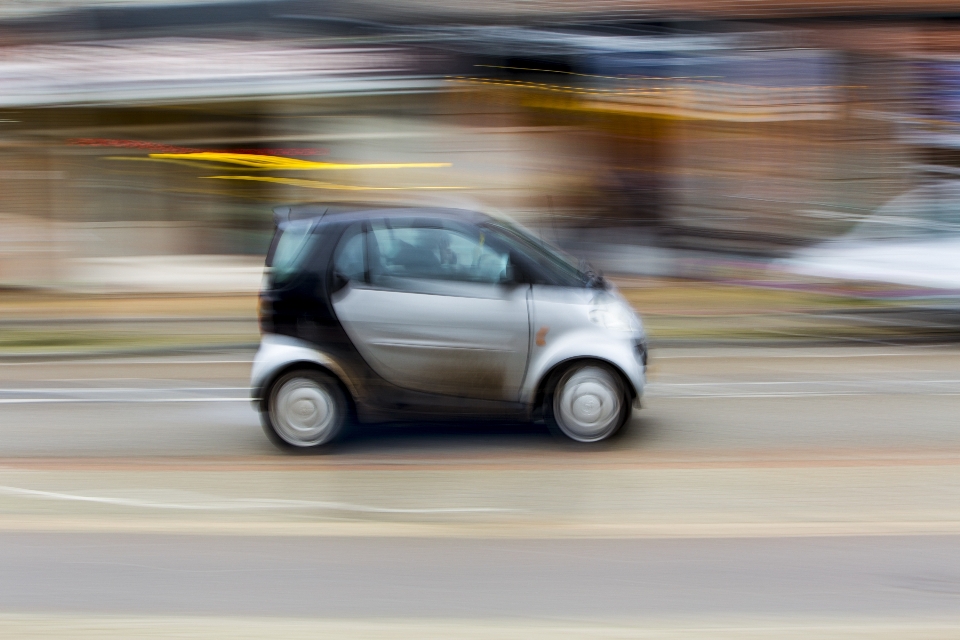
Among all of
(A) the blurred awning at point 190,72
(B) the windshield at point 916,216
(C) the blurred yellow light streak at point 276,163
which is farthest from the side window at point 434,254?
(C) the blurred yellow light streak at point 276,163

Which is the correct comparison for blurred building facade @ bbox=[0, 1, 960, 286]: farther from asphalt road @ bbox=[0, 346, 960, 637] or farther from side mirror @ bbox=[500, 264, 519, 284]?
side mirror @ bbox=[500, 264, 519, 284]

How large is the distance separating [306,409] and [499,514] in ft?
5.76

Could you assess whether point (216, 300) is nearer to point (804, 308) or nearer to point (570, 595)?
point (804, 308)

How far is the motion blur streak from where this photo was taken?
4145mm

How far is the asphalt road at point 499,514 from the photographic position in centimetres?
391

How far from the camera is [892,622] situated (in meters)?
3.60

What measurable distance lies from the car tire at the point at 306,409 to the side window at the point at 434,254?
27.7 inches

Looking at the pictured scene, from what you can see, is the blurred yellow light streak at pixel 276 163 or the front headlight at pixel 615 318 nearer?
the front headlight at pixel 615 318

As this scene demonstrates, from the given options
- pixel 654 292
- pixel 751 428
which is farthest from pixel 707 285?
pixel 751 428

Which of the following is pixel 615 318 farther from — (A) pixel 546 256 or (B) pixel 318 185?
(B) pixel 318 185

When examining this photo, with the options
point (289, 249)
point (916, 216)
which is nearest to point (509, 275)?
point (289, 249)

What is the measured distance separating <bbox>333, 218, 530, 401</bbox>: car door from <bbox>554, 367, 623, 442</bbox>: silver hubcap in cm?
30

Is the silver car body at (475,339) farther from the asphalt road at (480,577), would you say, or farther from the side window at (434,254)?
the asphalt road at (480,577)

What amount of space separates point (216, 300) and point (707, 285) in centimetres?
661
